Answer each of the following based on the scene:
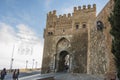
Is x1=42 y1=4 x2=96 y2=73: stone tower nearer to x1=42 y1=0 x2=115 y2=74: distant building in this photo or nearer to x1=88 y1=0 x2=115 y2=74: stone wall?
x1=42 y1=0 x2=115 y2=74: distant building

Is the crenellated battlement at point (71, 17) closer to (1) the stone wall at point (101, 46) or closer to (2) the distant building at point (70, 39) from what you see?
(2) the distant building at point (70, 39)

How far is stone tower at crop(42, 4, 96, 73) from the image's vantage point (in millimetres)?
24672

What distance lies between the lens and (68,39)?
26094mm

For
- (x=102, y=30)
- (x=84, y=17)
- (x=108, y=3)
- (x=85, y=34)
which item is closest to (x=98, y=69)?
(x=102, y=30)

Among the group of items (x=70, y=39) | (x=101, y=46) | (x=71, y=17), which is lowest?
(x=101, y=46)

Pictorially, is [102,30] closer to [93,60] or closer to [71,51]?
[93,60]

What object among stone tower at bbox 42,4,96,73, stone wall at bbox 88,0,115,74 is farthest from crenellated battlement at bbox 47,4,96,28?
stone wall at bbox 88,0,115,74

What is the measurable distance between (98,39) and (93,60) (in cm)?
192

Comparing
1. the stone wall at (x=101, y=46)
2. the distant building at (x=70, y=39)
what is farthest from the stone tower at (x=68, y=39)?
the stone wall at (x=101, y=46)

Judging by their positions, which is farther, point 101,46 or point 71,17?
point 71,17

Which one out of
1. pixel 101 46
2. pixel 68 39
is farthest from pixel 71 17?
pixel 101 46

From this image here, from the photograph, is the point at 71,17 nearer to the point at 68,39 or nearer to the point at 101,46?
the point at 68,39

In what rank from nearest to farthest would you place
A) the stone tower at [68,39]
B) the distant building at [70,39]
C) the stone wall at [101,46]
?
the stone wall at [101,46]
the distant building at [70,39]
the stone tower at [68,39]

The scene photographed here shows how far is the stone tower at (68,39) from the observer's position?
24672 mm
